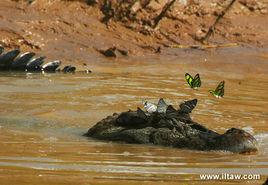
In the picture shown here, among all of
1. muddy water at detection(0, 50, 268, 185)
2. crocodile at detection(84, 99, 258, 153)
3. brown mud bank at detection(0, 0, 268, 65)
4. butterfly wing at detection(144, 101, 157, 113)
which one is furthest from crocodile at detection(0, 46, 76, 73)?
butterfly wing at detection(144, 101, 157, 113)

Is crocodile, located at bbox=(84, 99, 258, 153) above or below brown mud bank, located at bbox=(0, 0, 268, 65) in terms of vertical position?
below

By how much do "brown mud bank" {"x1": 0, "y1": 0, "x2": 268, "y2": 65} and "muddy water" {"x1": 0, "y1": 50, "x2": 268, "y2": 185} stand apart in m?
0.65

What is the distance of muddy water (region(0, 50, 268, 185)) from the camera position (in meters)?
4.48

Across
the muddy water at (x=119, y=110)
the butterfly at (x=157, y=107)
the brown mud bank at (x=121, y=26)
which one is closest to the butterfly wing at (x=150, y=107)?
the butterfly at (x=157, y=107)

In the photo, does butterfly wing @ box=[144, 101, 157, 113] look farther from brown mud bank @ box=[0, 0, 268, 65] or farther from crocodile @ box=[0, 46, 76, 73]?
brown mud bank @ box=[0, 0, 268, 65]

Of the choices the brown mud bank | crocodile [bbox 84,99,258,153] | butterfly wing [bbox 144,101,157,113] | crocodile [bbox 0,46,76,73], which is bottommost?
crocodile [bbox 84,99,258,153]

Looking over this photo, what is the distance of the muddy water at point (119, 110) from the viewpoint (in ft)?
14.7

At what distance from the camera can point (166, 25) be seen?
48.4 feet

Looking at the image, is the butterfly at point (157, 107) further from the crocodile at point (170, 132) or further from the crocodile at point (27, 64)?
the crocodile at point (27, 64)

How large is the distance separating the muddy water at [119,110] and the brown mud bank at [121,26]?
2.13 ft

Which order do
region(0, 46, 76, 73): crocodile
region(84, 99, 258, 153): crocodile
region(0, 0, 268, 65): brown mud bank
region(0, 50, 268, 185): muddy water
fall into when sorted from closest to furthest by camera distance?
1. region(0, 50, 268, 185): muddy water
2. region(84, 99, 258, 153): crocodile
3. region(0, 46, 76, 73): crocodile
4. region(0, 0, 268, 65): brown mud bank

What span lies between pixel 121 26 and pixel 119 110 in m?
6.56

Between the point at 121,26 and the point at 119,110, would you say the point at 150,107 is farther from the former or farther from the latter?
the point at 121,26

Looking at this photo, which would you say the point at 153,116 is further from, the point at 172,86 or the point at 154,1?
the point at 154,1
